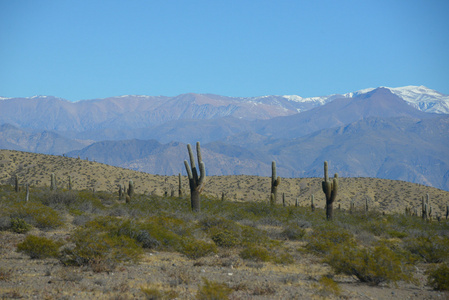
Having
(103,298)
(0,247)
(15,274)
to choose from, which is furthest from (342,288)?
(0,247)

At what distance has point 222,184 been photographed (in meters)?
91.2

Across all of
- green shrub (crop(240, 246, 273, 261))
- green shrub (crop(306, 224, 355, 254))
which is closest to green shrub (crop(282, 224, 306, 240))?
green shrub (crop(306, 224, 355, 254))

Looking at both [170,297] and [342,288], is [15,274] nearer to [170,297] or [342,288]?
[170,297]

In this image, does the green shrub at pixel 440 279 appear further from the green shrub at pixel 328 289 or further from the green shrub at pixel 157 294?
the green shrub at pixel 157 294

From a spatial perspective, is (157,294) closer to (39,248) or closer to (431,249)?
(39,248)

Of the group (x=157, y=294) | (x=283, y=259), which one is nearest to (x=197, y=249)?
(x=283, y=259)

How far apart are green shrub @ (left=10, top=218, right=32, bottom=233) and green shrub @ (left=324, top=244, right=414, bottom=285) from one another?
38.9 ft

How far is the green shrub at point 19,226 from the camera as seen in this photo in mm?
18609

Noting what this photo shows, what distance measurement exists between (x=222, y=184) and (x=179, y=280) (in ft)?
260

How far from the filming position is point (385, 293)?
39.7 feet

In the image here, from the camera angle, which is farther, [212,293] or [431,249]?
[431,249]

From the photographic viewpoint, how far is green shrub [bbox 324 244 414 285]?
12.4 meters

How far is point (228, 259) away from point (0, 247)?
736 cm

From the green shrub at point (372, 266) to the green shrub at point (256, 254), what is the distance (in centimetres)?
268
